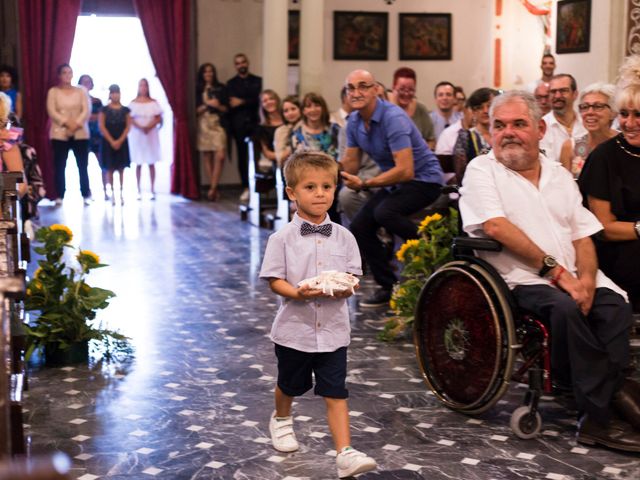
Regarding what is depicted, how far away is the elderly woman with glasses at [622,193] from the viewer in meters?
4.75

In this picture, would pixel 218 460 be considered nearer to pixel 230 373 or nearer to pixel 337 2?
pixel 230 373

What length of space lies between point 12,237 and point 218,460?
1.77 meters

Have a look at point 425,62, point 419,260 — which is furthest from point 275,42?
point 419,260

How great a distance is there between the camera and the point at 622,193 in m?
4.81

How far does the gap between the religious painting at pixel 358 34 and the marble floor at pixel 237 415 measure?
32.8 feet

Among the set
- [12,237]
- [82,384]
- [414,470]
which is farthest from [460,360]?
[12,237]

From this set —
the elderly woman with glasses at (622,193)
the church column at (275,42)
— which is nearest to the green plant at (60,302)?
the elderly woman with glasses at (622,193)

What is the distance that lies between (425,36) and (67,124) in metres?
6.52

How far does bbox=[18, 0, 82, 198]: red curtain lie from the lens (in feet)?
47.1

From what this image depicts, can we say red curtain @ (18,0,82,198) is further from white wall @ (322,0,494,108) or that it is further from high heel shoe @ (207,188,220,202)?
white wall @ (322,0,494,108)

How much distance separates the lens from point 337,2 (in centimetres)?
1694

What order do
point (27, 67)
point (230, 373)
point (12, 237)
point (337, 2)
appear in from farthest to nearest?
point (337, 2) → point (27, 67) → point (230, 373) → point (12, 237)

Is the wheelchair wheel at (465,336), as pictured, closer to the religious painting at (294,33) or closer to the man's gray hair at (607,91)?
the man's gray hair at (607,91)

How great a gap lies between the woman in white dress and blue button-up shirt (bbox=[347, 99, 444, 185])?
26.3 ft
